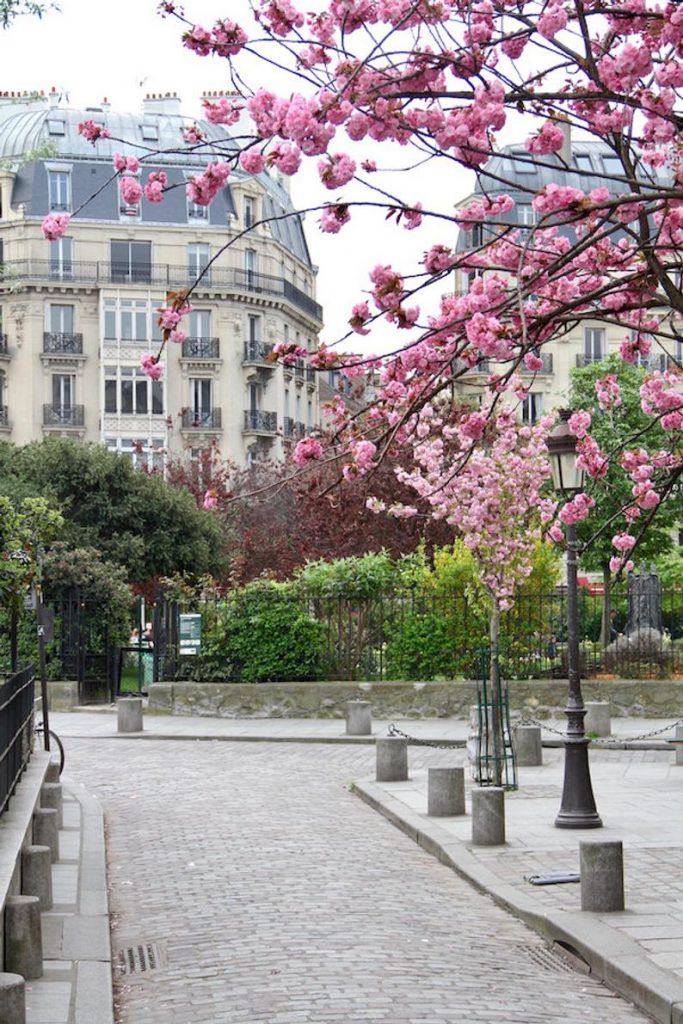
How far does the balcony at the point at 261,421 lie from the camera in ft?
233

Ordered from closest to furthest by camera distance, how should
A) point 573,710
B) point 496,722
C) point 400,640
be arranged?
point 573,710 → point 496,722 → point 400,640

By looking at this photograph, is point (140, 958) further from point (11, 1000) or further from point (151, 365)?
point (151, 365)

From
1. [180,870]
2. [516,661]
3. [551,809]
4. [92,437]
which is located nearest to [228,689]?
[516,661]

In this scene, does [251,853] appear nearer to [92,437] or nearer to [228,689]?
[228,689]

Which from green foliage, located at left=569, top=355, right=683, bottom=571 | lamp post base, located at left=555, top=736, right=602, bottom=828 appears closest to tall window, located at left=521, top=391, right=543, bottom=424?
green foliage, located at left=569, top=355, right=683, bottom=571

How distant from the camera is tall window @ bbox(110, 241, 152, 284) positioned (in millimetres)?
69938

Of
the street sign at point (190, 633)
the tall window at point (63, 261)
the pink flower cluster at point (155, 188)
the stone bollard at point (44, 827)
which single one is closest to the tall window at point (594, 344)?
the tall window at point (63, 261)

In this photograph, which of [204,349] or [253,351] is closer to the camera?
[204,349]

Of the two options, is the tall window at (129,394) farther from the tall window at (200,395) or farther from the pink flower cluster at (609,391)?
the pink flower cluster at (609,391)

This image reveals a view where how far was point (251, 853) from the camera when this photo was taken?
13570 mm

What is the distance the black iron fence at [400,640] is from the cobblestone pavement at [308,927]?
430 inches

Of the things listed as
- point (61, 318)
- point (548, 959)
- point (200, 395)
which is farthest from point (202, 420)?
point (548, 959)

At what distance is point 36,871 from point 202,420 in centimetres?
6037

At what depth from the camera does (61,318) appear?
69.6m
